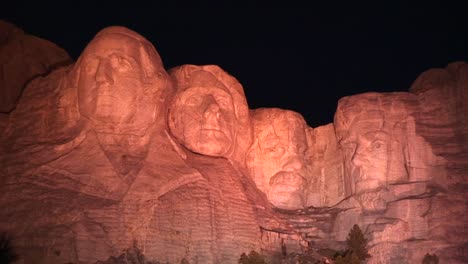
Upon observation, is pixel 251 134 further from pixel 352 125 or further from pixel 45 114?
pixel 45 114

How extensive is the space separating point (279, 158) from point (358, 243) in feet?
14.5

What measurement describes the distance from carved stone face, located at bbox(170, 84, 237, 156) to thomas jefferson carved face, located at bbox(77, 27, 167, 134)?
5.10 feet

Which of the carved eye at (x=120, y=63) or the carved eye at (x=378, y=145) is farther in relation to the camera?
the carved eye at (x=378, y=145)

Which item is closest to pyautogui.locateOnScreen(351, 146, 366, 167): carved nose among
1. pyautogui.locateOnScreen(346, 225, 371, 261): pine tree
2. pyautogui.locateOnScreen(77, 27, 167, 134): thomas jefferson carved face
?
pyautogui.locateOnScreen(346, 225, 371, 261): pine tree

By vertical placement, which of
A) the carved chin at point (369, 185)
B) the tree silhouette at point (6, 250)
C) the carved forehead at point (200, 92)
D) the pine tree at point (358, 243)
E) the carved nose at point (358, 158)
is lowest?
the tree silhouette at point (6, 250)

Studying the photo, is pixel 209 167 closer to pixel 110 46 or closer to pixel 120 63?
pixel 120 63

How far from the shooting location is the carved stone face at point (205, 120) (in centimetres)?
2611

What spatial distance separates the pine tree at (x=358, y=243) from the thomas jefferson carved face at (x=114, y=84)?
22.4 ft

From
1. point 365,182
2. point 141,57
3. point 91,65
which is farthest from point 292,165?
point 91,65

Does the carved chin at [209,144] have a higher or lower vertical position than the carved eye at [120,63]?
lower

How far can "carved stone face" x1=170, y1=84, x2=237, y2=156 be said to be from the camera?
2611cm

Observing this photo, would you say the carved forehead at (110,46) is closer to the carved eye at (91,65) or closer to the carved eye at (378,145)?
the carved eye at (91,65)

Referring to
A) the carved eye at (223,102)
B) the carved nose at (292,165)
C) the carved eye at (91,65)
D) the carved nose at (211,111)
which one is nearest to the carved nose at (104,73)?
the carved eye at (91,65)

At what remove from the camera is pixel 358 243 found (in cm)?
2461
